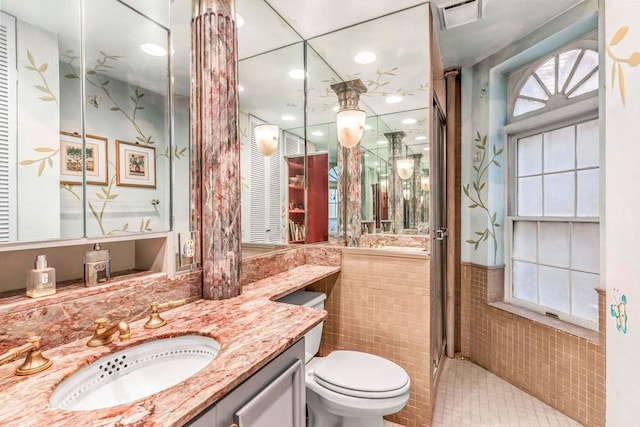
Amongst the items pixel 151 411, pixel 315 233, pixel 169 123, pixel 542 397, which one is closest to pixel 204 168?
pixel 169 123

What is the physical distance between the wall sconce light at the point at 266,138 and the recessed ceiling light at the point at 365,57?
2.68ft

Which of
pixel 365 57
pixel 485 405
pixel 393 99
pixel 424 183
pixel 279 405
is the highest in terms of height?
pixel 365 57

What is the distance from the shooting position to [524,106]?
2.41 metres

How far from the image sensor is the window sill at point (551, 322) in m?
1.88

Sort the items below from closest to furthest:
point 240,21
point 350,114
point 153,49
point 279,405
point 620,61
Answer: point 620,61 → point 279,405 → point 153,49 → point 240,21 → point 350,114

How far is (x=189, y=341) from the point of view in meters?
1.02

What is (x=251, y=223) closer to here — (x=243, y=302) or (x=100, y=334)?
(x=243, y=302)

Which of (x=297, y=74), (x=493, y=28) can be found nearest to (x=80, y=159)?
(x=297, y=74)

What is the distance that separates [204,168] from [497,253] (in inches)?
97.0

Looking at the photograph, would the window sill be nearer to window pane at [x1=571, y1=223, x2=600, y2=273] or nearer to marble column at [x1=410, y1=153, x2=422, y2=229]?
window pane at [x1=571, y1=223, x2=600, y2=273]

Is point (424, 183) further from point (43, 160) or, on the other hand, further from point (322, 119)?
point (43, 160)

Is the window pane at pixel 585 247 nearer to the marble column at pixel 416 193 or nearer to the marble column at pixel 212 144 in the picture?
the marble column at pixel 416 193

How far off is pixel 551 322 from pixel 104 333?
8.65 ft

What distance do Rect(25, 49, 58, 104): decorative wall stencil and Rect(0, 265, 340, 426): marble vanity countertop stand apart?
773 mm
